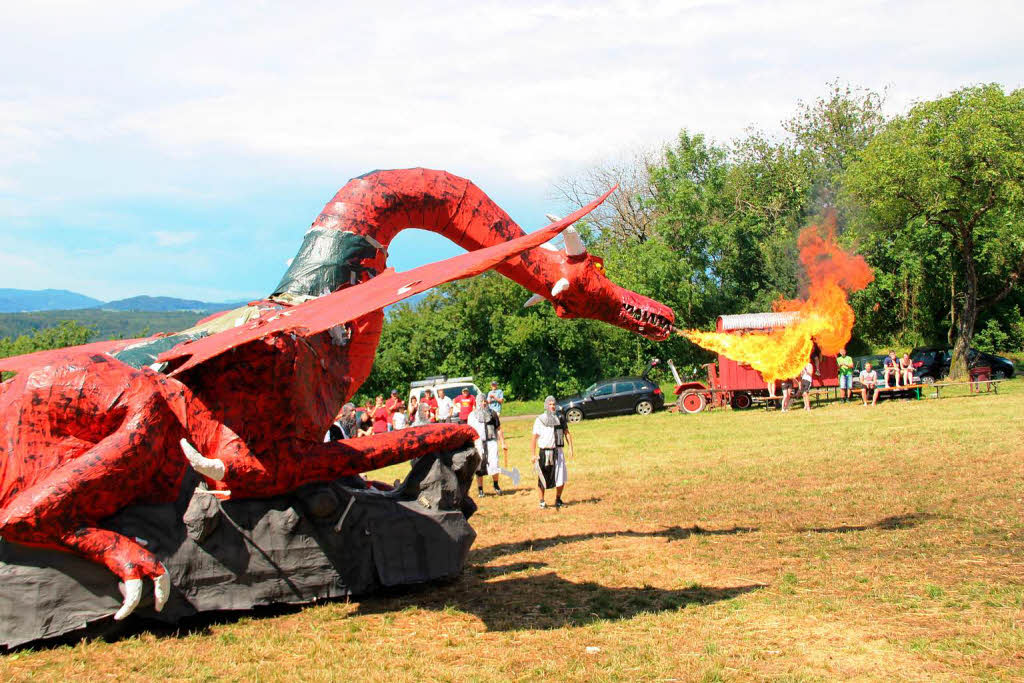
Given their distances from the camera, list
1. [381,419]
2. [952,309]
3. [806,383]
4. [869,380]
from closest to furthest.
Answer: [381,419] < [806,383] < [869,380] < [952,309]

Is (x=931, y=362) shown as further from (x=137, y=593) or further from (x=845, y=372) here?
(x=137, y=593)

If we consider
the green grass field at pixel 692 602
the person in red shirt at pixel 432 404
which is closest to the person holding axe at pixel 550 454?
the green grass field at pixel 692 602

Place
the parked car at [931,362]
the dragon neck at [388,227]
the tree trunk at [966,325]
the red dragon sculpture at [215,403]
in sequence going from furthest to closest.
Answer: the parked car at [931,362], the tree trunk at [966,325], the dragon neck at [388,227], the red dragon sculpture at [215,403]

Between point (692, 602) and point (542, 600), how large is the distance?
1239 mm

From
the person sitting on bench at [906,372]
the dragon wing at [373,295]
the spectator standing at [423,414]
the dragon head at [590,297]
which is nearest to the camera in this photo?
the dragon wing at [373,295]

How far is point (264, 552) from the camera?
6.59 meters

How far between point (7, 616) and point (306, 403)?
2.51m

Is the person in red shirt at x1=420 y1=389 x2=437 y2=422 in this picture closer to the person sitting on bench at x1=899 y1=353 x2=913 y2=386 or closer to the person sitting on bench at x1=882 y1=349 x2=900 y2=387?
the person sitting on bench at x1=882 y1=349 x2=900 y2=387

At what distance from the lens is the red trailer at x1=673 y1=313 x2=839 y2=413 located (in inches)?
1045

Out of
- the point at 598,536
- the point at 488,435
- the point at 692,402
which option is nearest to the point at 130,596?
the point at 598,536

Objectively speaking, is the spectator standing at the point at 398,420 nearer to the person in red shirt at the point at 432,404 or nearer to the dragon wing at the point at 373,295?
the person in red shirt at the point at 432,404

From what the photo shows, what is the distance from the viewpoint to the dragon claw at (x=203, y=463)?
563 centimetres

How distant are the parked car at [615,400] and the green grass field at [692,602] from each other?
1410 centimetres

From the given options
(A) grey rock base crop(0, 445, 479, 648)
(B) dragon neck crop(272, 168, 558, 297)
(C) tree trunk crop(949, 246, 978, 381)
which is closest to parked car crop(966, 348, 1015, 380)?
(C) tree trunk crop(949, 246, 978, 381)
